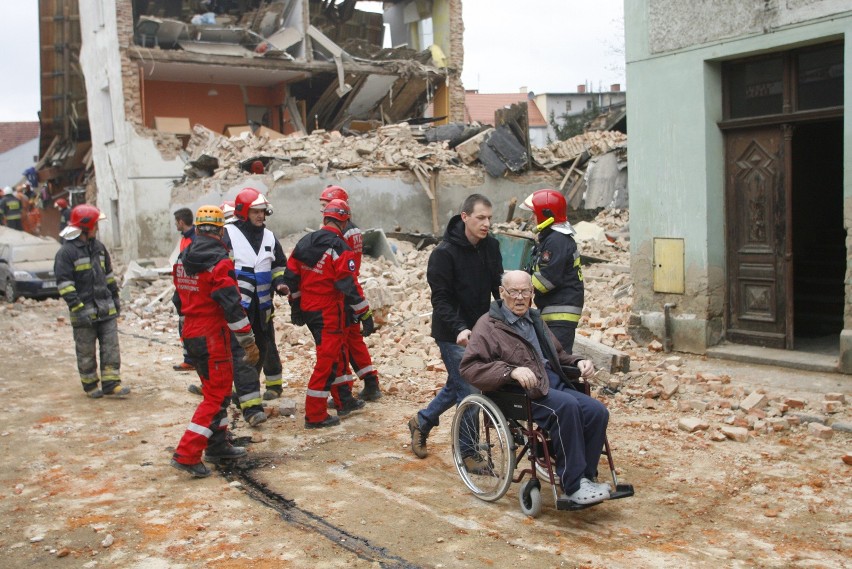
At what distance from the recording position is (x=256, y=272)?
7762 mm

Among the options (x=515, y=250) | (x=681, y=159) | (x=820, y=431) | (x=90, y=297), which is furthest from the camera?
(x=515, y=250)

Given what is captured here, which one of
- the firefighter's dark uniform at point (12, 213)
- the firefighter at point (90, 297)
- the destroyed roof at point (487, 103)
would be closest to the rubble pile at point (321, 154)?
the firefighter's dark uniform at point (12, 213)

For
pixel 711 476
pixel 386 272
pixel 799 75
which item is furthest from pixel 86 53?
pixel 711 476

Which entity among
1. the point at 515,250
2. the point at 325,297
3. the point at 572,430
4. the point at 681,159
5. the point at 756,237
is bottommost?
A: the point at 572,430

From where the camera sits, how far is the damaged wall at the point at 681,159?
8.77 metres

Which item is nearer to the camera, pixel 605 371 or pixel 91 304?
pixel 605 371

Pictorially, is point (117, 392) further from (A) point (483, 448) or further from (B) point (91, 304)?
(A) point (483, 448)

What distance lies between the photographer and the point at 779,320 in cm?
856

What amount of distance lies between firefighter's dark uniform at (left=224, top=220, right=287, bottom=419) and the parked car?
1105 centimetres

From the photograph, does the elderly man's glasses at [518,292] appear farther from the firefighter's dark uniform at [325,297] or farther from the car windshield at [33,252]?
the car windshield at [33,252]

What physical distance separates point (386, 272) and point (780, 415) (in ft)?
26.8

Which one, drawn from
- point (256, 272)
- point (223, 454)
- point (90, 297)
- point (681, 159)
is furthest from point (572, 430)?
point (90, 297)

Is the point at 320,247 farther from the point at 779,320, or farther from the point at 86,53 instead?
the point at 86,53

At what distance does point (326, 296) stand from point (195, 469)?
1.97 m
